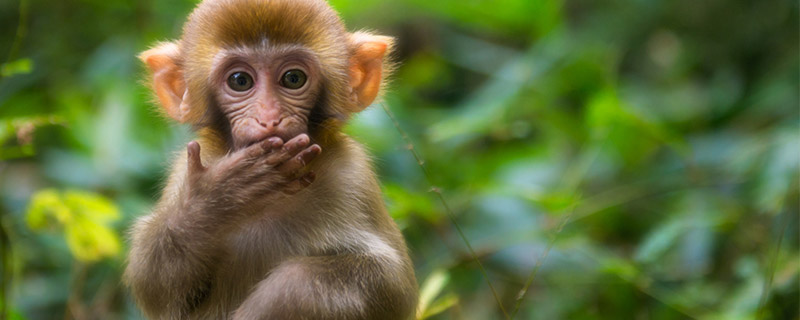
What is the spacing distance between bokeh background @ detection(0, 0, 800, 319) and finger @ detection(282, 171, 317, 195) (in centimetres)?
163

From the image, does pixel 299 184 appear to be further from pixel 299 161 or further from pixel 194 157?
pixel 194 157

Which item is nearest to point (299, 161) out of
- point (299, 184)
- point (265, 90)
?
point (299, 184)

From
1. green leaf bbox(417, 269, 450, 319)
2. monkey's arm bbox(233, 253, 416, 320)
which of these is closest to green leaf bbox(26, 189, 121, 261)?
Result: green leaf bbox(417, 269, 450, 319)

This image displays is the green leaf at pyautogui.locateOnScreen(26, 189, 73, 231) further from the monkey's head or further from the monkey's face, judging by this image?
the monkey's face

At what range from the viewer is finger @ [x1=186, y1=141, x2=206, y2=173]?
326 centimetres

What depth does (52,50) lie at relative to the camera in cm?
827

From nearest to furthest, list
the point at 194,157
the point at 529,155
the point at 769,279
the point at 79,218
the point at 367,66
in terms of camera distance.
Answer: the point at 194,157 → the point at 367,66 → the point at 769,279 → the point at 79,218 → the point at 529,155

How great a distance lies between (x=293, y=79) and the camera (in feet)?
11.3

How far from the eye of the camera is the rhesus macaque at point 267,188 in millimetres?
3281

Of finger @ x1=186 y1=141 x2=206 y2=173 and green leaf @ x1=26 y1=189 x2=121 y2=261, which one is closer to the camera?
finger @ x1=186 y1=141 x2=206 y2=173

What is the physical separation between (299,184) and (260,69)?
0.46 meters

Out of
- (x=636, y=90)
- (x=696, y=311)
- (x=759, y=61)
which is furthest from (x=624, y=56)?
(x=696, y=311)

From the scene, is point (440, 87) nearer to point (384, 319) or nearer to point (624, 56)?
point (624, 56)

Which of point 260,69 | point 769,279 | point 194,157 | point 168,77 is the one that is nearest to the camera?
point 194,157
